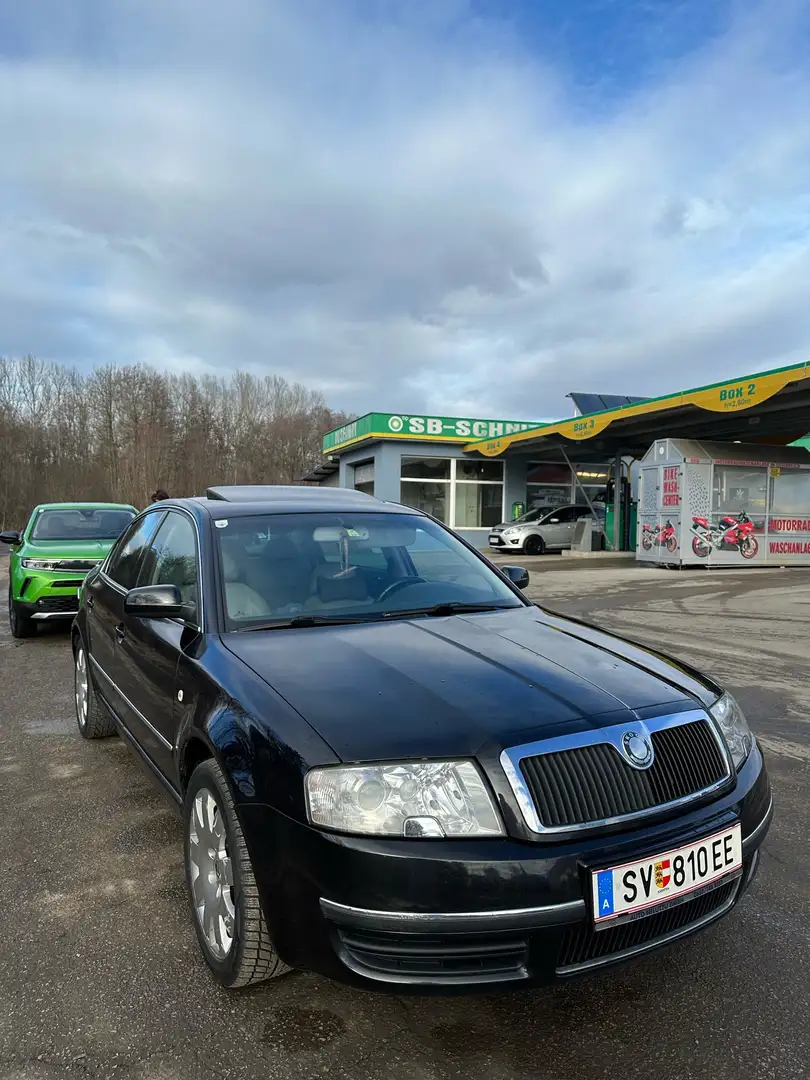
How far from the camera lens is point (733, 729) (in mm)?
2471

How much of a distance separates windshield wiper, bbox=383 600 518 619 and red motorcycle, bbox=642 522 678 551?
622 inches

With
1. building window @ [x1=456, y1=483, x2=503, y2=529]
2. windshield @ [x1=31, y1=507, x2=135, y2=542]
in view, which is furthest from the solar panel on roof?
windshield @ [x1=31, y1=507, x2=135, y2=542]

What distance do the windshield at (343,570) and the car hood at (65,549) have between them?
604cm

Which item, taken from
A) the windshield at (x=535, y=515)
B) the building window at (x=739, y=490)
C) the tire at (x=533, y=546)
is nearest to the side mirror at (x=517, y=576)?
the building window at (x=739, y=490)

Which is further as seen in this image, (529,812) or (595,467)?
(595,467)

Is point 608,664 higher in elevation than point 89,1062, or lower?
higher

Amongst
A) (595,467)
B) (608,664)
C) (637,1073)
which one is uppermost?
(595,467)

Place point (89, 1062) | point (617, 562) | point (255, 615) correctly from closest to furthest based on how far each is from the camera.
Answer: point (89, 1062), point (255, 615), point (617, 562)

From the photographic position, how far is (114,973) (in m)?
2.39

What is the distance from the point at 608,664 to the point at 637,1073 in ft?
3.84

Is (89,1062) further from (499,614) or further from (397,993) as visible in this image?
(499,614)

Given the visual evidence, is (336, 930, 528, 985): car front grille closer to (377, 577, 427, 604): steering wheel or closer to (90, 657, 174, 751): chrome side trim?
(90, 657, 174, 751): chrome side trim

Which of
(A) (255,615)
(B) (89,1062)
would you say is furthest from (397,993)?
(A) (255,615)

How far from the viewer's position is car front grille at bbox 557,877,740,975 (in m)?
1.89
